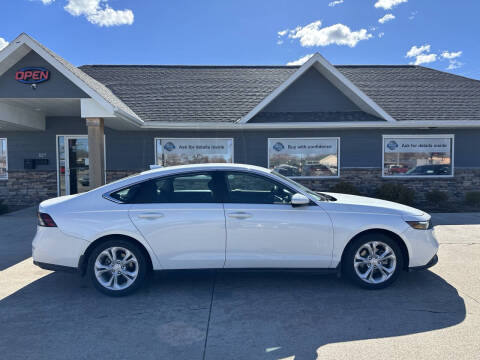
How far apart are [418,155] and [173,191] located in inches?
410

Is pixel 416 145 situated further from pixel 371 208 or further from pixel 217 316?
pixel 217 316

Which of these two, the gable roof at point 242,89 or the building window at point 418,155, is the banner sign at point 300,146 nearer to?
the gable roof at point 242,89

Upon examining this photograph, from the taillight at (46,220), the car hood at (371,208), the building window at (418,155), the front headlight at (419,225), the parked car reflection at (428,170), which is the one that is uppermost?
the building window at (418,155)

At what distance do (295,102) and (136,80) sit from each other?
6.49 metres

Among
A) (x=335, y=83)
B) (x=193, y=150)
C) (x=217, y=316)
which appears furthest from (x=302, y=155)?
(x=217, y=316)

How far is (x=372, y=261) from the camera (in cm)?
432

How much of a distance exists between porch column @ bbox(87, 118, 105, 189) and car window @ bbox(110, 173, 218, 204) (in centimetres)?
479

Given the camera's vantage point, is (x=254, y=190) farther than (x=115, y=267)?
Yes

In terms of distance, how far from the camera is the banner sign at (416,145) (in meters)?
11.9

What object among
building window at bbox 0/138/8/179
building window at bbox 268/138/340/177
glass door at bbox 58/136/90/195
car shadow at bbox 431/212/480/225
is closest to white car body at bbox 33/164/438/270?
car shadow at bbox 431/212/480/225

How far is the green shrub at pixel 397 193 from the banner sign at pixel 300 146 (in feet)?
7.37

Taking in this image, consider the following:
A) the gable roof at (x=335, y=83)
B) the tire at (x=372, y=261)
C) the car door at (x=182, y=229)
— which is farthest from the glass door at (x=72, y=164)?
the tire at (x=372, y=261)

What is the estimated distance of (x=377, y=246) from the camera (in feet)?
14.2

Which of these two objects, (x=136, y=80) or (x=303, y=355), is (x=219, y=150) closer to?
(x=136, y=80)
